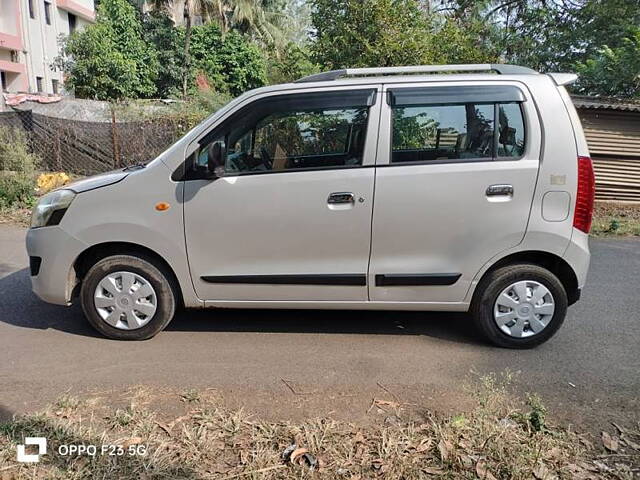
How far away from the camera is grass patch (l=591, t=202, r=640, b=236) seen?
848 centimetres

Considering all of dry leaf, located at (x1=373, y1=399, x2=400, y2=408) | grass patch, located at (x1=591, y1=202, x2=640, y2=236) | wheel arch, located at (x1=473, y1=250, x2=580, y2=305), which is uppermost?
wheel arch, located at (x1=473, y1=250, x2=580, y2=305)

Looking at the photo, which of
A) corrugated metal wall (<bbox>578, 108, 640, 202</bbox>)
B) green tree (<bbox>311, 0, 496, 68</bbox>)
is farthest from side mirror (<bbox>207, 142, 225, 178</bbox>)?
corrugated metal wall (<bbox>578, 108, 640, 202</bbox>)

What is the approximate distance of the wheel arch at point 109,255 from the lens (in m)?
4.09

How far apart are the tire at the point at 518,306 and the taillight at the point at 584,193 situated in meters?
0.45

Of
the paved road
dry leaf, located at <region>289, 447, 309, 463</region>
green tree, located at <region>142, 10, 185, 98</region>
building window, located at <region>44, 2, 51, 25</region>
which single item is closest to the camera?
dry leaf, located at <region>289, 447, 309, 463</region>

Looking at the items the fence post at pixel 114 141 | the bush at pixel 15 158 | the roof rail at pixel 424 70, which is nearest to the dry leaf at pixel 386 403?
the roof rail at pixel 424 70

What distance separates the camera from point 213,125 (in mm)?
3941

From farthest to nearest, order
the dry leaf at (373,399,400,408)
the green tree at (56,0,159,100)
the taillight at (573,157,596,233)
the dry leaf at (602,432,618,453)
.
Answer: the green tree at (56,0,159,100)
the taillight at (573,157,596,233)
the dry leaf at (373,399,400,408)
the dry leaf at (602,432,618,453)

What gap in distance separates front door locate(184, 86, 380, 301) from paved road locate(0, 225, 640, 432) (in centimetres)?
46

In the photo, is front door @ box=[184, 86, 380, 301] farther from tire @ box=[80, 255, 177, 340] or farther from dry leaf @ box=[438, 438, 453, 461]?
dry leaf @ box=[438, 438, 453, 461]

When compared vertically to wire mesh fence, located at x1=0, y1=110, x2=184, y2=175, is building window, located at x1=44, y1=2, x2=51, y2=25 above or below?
above

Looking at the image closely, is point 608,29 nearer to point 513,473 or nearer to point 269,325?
point 269,325

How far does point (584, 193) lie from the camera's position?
3799 millimetres

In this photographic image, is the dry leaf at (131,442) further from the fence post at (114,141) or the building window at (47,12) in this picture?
the building window at (47,12)
